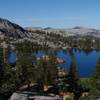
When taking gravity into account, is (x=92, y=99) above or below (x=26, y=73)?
above

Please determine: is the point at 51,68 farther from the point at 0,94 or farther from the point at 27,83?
the point at 0,94

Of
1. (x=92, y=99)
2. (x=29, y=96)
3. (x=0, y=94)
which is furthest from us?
(x=0, y=94)

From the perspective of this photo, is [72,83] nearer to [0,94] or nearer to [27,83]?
[27,83]

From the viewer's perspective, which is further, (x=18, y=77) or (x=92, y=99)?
(x=18, y=77)

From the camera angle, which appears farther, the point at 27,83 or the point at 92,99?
the point at 27,83

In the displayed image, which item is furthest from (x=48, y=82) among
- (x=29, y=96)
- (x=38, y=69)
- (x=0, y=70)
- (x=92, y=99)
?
(x=92, y=99)

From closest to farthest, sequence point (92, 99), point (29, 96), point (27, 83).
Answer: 1. point (92, 99)
2. point (29, 96)
3. point (27, 83)

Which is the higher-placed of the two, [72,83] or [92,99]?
[92,99]

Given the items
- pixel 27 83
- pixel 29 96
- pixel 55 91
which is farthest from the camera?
pixel 27 83

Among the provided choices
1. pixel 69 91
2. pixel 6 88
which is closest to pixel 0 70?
pixel 6 88
